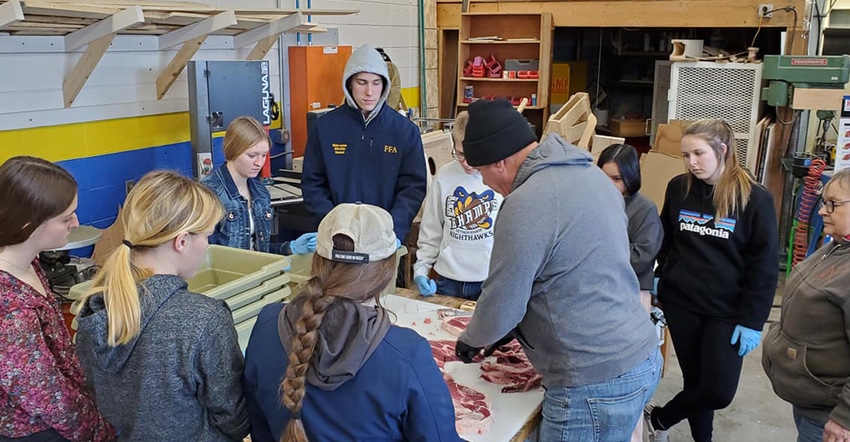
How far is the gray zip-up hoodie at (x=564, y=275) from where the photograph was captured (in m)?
1.68

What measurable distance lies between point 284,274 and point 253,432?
713 mm

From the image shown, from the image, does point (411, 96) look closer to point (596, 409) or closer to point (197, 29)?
point (197, 29)

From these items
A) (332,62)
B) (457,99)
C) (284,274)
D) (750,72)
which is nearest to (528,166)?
(284,274)

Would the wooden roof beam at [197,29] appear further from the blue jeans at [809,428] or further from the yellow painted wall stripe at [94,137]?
the blue jeans at [809,428]

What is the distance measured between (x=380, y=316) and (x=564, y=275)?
545mm

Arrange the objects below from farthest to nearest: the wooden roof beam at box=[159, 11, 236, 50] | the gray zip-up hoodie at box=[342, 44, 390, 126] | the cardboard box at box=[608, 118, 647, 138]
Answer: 1. the cardboard box at box=[608, 118, 647, 138]
2. the wooden roof beam at box=[159, 11, 236, 50]
3. the gray zip-up hoodie at box=[342, 44, 390, 126]

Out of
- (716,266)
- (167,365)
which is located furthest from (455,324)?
(167,365)

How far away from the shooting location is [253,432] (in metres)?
1.57

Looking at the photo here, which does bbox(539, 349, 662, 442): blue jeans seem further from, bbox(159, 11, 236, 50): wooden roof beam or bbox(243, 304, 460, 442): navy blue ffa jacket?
bbox(159, 11, 236, 50): wooden roof beam

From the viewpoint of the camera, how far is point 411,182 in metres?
3.12

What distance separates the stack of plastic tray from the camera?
202 cm

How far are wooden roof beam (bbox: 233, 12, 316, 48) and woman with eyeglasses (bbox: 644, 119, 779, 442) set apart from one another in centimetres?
245

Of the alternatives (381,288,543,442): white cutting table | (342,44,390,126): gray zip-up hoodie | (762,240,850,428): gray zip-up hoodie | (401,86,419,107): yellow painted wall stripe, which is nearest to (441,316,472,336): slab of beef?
(381,288,543,442): white cutting table

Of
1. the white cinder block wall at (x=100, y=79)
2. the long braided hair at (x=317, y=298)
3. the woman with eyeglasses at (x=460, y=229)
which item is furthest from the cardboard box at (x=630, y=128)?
the long braided hair at (x=317, y=298)
